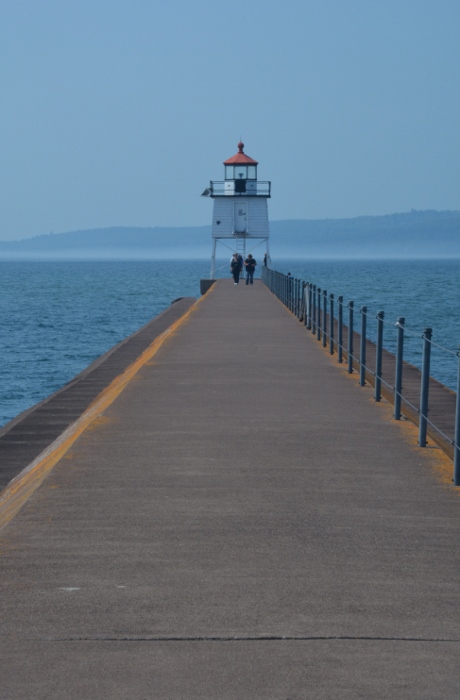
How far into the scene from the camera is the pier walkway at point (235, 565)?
4164mm

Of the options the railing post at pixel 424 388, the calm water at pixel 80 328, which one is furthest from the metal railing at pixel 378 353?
the calm water at pixel 80 328

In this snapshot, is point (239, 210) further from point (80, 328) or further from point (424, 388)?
point (424, 388)

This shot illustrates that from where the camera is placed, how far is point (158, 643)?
4430 mm

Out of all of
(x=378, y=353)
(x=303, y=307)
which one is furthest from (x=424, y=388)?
(x=303, y=307)

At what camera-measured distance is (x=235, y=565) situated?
539cm

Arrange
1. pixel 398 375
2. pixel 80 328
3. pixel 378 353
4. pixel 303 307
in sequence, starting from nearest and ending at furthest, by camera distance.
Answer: pixel 398 375, pixel 378 353, pixel 303 307, pixel 80 328

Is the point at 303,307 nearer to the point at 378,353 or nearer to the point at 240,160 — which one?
the point at 378,353

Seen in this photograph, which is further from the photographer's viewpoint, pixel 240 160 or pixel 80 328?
pixel 240 160

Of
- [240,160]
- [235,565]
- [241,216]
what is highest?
[240,160]

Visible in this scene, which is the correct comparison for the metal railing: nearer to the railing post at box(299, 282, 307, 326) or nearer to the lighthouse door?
the railing post at box(299, 282, 307, 326)

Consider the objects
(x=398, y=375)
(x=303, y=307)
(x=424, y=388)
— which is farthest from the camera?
(x=303, y=307)

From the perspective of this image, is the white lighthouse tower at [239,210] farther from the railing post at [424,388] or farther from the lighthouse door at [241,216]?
the railing post at [424,388]

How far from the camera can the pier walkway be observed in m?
4.16

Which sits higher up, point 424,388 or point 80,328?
point 424,388
